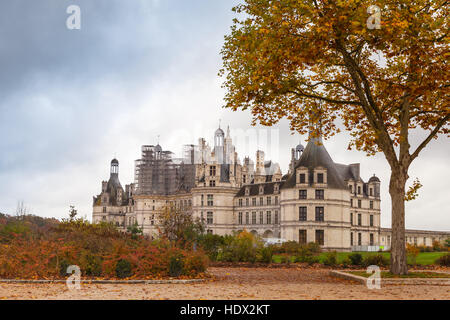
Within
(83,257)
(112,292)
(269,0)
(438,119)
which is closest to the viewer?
(112,292)

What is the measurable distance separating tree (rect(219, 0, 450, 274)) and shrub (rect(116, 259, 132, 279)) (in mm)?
6564

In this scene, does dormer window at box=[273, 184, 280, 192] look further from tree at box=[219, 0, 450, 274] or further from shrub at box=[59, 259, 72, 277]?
shrub at box=[59, 259, 72, 277]

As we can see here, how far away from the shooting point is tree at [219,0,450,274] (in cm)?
1555

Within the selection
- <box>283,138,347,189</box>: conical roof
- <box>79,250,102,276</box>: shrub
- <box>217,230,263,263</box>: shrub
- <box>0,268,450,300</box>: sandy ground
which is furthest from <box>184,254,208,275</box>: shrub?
<box>283,138,347,189</box>: conical roof

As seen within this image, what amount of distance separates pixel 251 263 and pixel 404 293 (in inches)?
505

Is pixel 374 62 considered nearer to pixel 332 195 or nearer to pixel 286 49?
pixel 286 49

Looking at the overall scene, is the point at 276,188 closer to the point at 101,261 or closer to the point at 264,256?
the point at 264,256

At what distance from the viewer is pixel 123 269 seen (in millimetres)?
15516

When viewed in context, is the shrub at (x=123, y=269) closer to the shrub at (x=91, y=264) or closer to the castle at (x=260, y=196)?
the shrub at (x=91, y=264)

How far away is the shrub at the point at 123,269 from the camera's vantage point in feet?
50.9

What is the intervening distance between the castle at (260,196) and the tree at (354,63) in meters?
16.9

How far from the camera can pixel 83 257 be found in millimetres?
16047
